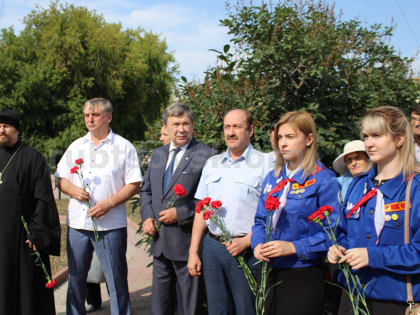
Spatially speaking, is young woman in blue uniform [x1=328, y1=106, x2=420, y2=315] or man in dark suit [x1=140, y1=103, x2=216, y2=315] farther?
man in dark suit [x1=140, y1=103, x2=216, y2=315]

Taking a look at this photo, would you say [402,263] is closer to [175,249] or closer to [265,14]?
[175,249]

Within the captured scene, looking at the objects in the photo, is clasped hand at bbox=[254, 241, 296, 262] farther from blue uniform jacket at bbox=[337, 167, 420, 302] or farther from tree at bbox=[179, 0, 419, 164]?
tree at bbox=[179, 0, 419, 164]

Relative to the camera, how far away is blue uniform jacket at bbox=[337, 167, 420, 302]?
6.81 ft

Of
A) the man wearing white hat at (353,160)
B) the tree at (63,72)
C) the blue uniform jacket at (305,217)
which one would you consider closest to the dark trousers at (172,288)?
the blue uniform jacket at (305,217)

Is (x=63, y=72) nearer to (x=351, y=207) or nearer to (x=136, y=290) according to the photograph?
(x=136, y=290)

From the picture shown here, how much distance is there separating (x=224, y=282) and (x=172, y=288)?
2.51 feet

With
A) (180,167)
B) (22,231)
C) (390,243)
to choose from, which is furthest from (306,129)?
(22,231)

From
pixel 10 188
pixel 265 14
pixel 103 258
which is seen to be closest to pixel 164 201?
pixel 103 258

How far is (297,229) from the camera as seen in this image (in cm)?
250

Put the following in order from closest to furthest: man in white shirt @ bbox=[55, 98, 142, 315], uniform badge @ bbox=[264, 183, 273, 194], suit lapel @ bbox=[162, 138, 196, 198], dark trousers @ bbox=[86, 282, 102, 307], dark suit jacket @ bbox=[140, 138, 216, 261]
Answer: uniform badge @ bbox=[264, 183, 273, 194] → dark suit jacket @ bbox=[140, 138, 216, 261] → suit lapel @ bbox=[162, 138, 196, 198] → man in white shirt @ bbox=[55, 98, 142, 315] → dark trousers @ bbox=[86, 282, 102, 307]

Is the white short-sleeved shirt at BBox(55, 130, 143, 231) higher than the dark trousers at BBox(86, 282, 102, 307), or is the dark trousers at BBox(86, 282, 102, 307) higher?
the white short-sleeved shirt at BBox(55, 130, 143, 231)

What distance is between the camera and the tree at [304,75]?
4.27 metres

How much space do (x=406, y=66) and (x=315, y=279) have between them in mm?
3177

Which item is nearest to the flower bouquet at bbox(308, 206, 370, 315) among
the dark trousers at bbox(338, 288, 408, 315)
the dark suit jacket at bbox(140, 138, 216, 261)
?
the dark trousers at bbox(338, 288, 408, 315)
